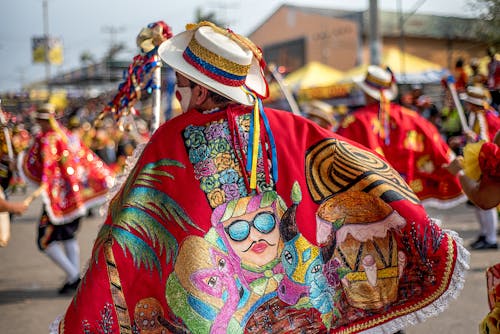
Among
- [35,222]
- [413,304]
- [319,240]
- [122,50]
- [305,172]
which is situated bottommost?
[122,50]

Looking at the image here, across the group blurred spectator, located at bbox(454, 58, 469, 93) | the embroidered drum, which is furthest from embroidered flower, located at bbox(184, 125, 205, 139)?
blurred spectator, located at bbox(454, 58, 469, 93)

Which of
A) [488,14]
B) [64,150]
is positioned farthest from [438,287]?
[64,150]

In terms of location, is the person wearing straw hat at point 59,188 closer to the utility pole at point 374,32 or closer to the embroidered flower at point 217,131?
the embroidered flower at point 217,131

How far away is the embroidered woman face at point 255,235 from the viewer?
2830mm

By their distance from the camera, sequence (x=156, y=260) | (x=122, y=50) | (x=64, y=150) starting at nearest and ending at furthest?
(x=156, y=260)
(x=64, y=150)
(x=122, y=50)

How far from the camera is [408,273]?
3080 mm

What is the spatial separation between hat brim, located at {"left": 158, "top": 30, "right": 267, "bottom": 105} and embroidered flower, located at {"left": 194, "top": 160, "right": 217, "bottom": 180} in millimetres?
314

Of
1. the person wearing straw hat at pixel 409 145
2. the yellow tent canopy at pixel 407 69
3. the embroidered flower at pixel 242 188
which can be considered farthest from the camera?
the yellow tent canopy at pixel 407 69

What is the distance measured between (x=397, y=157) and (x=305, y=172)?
333 centimetres

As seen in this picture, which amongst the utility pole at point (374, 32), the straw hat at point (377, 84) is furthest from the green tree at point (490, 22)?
the utility pole at point (374, 32)

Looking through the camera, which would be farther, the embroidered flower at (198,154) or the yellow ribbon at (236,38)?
the yellow ribbon at (236,38)

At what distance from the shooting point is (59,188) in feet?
22.0

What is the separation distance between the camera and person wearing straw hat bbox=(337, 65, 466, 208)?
6.12 metres

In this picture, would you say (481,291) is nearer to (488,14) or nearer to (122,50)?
(488,14)
